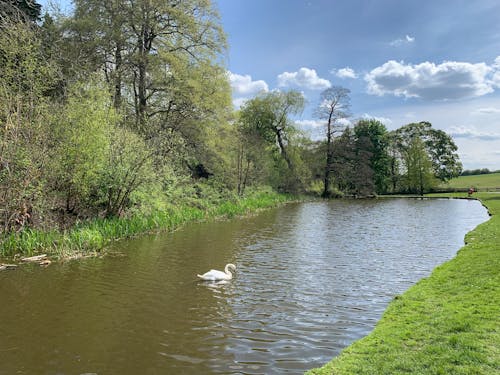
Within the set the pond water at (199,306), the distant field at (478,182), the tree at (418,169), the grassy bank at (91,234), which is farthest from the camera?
the distant field at (478,182)

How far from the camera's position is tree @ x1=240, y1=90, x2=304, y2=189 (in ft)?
170

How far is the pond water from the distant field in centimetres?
5990

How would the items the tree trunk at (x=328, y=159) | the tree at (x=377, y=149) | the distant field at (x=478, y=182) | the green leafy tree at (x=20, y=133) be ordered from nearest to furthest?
1. the green leafy tree at (x=20, y=133)
2. the tree trunk at (x=328, y=159)
3. the tree at (x=377, y=149)
4. the distant field at (x=478, y=182)

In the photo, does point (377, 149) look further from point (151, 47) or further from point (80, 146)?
point (80, 146)

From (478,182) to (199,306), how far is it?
79.9 meters

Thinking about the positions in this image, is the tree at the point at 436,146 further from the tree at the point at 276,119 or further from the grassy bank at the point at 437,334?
the grassy bank at the point at 437,334

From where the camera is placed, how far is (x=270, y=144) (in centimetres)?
5309

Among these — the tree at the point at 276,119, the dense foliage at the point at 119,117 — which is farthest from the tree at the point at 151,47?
the tree at the point at 276,119

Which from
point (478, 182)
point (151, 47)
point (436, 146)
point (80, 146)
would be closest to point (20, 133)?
point (80, 146)

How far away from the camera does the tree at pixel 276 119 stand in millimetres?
51966

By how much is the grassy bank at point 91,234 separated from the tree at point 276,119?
3016 cm

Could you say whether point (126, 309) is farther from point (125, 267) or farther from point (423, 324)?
point (423, 324)

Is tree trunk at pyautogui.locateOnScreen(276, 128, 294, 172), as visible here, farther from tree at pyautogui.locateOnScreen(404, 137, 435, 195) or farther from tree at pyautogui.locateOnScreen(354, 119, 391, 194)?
tree at pyautogui.locateOnScreen(404, 137, 435, 195)

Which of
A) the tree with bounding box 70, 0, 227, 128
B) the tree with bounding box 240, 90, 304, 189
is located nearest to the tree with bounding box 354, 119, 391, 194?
the tree with bounding box 240, 90, 304, 189
